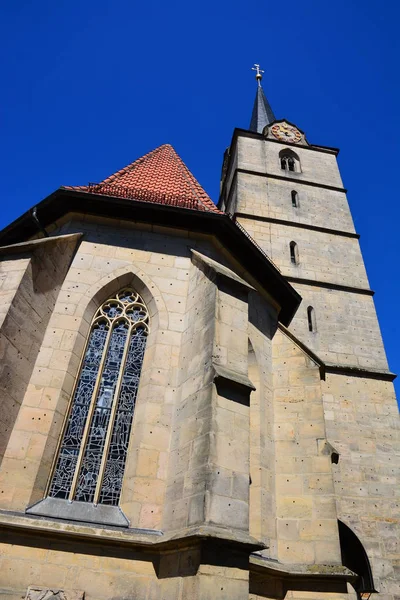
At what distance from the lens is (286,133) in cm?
2120

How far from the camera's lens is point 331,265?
50.5 ft

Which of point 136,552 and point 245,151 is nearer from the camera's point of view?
point 136,552

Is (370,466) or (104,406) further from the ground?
(370,466)

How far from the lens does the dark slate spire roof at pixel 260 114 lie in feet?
76.2

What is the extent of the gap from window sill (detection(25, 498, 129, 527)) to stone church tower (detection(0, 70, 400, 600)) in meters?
0.02

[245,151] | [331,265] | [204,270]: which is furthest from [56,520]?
[245,151]

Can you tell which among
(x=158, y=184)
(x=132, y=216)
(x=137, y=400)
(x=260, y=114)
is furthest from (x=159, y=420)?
(x=260, y=114)

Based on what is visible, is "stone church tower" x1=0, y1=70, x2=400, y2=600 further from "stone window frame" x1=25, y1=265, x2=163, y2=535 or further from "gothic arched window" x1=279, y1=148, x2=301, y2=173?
"gothic arched window" x1=279, y1=148, x2=301, y2=173

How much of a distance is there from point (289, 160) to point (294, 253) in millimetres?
6546

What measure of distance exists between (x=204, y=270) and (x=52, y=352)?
2526 millimetres

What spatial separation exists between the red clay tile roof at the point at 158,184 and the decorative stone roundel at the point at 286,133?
439 inches

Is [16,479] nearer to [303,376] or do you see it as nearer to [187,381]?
[187,381]

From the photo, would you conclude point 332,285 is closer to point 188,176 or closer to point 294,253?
point 294,253

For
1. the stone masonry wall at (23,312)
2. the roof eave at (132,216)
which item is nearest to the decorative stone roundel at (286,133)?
the roof eave at (132,216)
